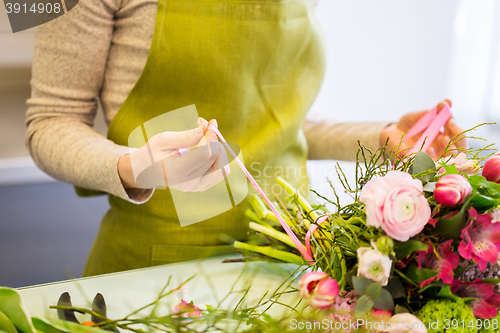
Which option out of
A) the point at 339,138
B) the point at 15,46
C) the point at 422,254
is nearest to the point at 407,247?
the point at 422,254

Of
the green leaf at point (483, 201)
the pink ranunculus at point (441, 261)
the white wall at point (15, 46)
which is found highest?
the white wall at point (15, 46)

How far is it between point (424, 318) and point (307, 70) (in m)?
0.41

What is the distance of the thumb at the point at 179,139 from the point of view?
0.35 m

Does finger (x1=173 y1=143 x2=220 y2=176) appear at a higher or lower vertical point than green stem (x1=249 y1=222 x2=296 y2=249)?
higher

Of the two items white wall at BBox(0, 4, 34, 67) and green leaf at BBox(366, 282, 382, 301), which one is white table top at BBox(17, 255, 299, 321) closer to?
green leaf at BBox(366, 282, 382, 301)

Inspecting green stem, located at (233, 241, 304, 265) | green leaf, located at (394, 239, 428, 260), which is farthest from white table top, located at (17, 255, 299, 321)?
green leaf, located at (394, 239, 428, 260)

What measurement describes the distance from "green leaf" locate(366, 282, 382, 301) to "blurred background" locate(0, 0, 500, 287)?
491mm

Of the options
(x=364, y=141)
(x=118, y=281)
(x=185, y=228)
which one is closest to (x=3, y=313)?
(x=118, y=281)

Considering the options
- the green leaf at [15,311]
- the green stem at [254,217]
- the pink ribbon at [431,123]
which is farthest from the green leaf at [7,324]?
the pink ribbon at [431,123]

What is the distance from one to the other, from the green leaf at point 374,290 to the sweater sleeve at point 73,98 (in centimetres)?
30

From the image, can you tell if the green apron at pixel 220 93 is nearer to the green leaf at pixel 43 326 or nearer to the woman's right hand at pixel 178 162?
the woman's right hand at pixel 178 162

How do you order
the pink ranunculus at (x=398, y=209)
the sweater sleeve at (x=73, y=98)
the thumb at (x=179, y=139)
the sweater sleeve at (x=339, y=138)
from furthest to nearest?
the sweater sleeve at (x=339, y=138) < the sweater sleeve at (x=73, y=98) < the thumb at (x=179, y=139) < the pink ranunculus at (x=398, y=209)

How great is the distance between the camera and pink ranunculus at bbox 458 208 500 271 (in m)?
0.26

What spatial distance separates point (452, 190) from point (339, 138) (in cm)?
44
